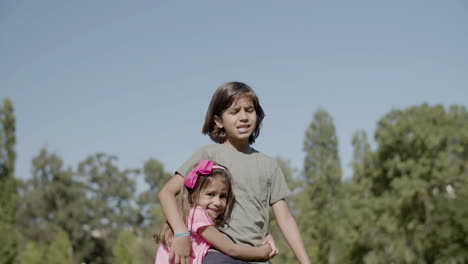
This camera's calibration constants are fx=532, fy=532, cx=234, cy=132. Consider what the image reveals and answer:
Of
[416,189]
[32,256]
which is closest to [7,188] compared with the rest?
[32,256]

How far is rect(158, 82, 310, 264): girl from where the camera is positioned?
3.14 metres

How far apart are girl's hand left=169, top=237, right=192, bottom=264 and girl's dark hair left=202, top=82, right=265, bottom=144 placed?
811 millimetres

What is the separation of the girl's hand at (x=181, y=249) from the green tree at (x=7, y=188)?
32047mm

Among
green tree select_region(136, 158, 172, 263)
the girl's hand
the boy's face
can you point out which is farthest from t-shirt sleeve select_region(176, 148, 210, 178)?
green tree select_region(136, 158, 172, 263)

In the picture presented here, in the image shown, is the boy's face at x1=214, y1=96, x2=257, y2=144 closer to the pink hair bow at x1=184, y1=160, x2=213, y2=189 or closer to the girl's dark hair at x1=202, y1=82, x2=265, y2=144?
the girl's dark hair at x1=202, y1=82, x2=265, y2=144

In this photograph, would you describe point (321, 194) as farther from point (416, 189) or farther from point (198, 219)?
point (198, 219)

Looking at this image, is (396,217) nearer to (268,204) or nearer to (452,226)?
(452,226)

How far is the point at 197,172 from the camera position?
313 cm

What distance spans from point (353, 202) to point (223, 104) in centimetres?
2807

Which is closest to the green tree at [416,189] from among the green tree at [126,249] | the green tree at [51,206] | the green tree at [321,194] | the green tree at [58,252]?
the green tree at [321,194]

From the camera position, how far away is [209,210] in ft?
10.3

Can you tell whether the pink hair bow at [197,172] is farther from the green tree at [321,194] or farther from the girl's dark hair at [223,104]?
the green tree at [321,194]

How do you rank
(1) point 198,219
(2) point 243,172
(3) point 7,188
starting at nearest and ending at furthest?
1. (1) point 198,219
2. (2) point 243,172
3. (3) point 7,188

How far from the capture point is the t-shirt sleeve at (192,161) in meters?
3.22
